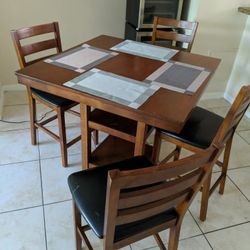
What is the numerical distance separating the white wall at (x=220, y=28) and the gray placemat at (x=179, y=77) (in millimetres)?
1142

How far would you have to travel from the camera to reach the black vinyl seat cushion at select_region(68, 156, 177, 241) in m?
1.04

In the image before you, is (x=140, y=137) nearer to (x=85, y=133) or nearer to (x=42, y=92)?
(x=85, y=133)

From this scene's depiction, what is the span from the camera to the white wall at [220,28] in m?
2.52

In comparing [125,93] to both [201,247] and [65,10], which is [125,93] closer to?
[201,247]

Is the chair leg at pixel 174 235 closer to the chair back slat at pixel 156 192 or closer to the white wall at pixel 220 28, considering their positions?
the chair back slat at pixel 156 192

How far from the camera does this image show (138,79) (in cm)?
145

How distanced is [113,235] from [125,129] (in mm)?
745

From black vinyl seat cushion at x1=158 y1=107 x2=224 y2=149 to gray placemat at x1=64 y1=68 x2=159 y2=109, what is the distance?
12.7 inches

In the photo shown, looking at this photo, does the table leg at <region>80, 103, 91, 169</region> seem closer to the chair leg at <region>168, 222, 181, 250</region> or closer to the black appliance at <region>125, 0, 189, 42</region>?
the chair leg at <region>168, 222, 181, 250</region>

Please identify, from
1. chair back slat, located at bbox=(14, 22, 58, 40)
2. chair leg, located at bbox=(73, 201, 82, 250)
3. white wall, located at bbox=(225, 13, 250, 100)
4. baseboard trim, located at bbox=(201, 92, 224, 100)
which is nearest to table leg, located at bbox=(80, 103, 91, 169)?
chair leg, located at bbox=(73, 201, 82, 250)

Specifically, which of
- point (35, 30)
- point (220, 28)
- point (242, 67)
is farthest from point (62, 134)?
point (242, 67)

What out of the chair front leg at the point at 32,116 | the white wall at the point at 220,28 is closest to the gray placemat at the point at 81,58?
the chair front leg at the point at 32,116

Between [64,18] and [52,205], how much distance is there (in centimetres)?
193

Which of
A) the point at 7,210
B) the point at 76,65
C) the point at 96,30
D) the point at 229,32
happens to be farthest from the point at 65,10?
the point at 7,210
